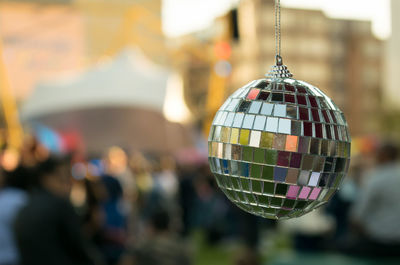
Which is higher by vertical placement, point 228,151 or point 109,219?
point 228,151

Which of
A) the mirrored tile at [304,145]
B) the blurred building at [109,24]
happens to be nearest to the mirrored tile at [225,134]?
the mirrored tile at [304,145]

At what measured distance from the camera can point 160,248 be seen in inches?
199

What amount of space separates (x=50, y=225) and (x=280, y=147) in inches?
124

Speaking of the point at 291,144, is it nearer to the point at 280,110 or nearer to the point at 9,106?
the point at 280,110

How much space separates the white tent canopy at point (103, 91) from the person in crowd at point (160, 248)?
7.06ft

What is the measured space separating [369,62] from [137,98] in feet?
266

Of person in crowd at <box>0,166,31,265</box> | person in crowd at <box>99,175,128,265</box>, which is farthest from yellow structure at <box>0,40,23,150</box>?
person in crowd at <box>0,166,31,265</box>

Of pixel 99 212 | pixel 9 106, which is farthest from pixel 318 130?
pixel 9 106

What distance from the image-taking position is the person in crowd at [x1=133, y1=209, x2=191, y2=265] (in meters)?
5.05

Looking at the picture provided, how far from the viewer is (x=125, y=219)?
735 centimetres

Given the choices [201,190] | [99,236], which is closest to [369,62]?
[201,190]

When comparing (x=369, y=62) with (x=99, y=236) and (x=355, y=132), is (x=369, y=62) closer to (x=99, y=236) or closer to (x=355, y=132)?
(x=355, y=132)

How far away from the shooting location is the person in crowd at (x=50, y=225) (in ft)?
12.3

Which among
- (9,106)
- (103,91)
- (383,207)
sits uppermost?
(103,91)
